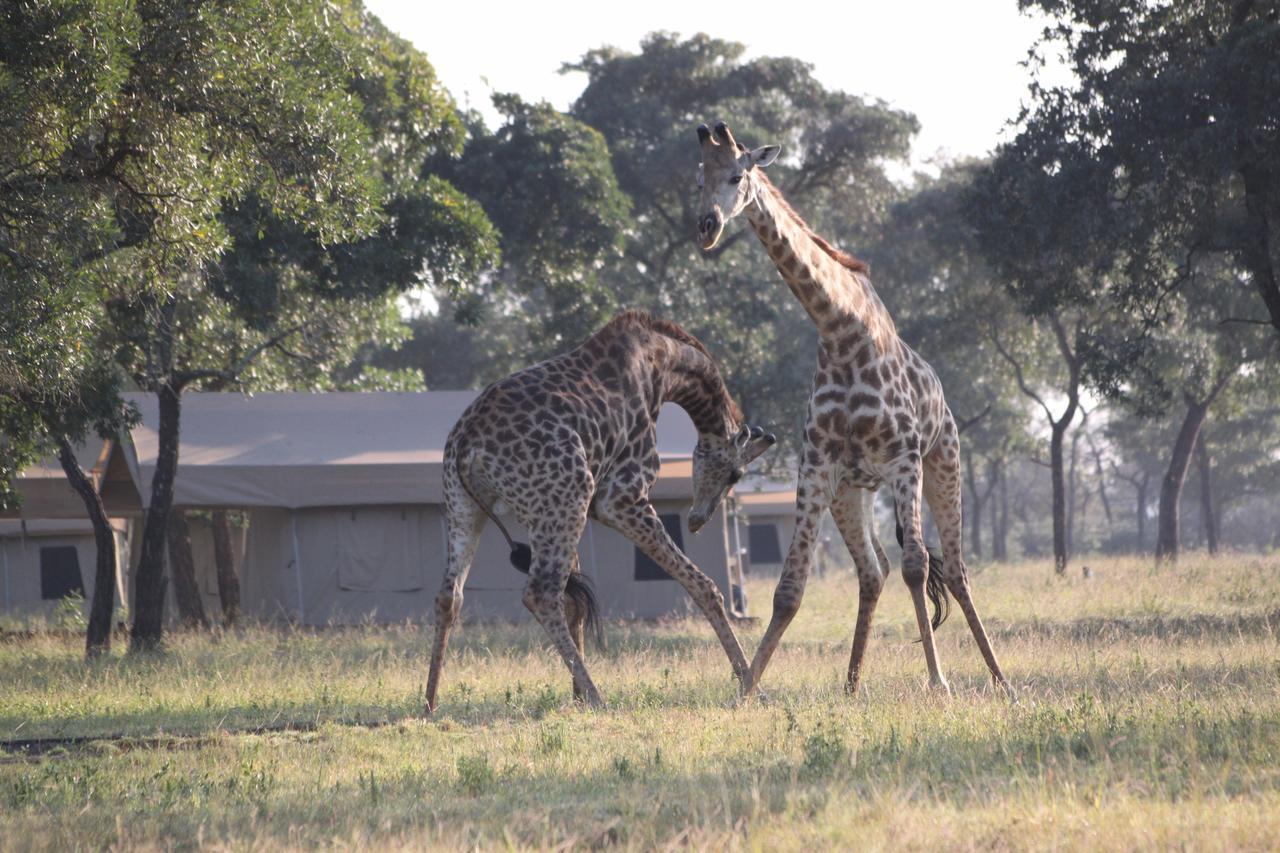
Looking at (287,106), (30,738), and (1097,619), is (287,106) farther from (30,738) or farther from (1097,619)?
(1097,619)

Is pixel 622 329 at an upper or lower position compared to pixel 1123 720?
upper

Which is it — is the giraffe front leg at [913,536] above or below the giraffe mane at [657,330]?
below

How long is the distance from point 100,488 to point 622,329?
11.8 m

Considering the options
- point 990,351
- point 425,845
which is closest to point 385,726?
point 425,845

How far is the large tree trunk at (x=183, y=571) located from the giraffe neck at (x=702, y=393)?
1109 cm

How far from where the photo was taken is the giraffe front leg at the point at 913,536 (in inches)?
319

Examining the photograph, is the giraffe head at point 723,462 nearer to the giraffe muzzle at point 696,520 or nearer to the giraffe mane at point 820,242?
the giraffe muzzle at point 696,520

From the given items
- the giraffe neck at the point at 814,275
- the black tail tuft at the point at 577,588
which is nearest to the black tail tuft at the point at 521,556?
the black tail tuft at the point at 577,588

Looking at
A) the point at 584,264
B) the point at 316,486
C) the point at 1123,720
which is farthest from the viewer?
the point at 584,264

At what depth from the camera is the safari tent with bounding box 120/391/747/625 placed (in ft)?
59.2

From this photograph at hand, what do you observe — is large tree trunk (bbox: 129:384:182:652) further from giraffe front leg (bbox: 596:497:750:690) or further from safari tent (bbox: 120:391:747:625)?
giraffe front leg (bbox: 596:497:750:690)

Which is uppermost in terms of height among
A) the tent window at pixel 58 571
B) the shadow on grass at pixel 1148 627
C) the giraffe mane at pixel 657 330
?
the giraffe mane at pixel 657 330

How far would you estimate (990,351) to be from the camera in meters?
33.3

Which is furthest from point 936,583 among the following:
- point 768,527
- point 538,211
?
point 768,527
